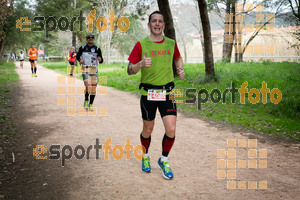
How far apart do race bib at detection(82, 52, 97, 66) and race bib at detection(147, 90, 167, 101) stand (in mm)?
5135

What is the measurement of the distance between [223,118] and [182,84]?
5.82 m

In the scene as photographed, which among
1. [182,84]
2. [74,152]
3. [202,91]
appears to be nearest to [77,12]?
[182,84]

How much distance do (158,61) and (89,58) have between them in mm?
5171

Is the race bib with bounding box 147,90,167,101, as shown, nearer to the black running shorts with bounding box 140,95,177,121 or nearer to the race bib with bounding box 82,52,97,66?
the black running shorts with bounding box 140,95,177,121

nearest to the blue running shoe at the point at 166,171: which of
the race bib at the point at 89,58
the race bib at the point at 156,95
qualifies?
the race bib at the point at 156,95

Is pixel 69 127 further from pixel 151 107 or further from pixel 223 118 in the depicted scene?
pixel 223 118

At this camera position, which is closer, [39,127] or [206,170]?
[206,170]

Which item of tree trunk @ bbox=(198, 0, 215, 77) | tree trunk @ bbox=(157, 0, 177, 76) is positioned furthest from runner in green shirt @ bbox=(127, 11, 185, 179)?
tree trunk @ bbox=(157, 0, 177, 76)

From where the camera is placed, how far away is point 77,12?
33.2 meters

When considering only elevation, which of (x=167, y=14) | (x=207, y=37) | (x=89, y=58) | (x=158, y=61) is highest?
(x=167, y=14)

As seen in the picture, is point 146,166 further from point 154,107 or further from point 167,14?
point 167,14

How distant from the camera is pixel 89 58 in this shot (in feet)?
28.1

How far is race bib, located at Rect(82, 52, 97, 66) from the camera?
8539 mm

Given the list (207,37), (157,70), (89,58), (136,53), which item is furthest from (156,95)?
(207,37)
